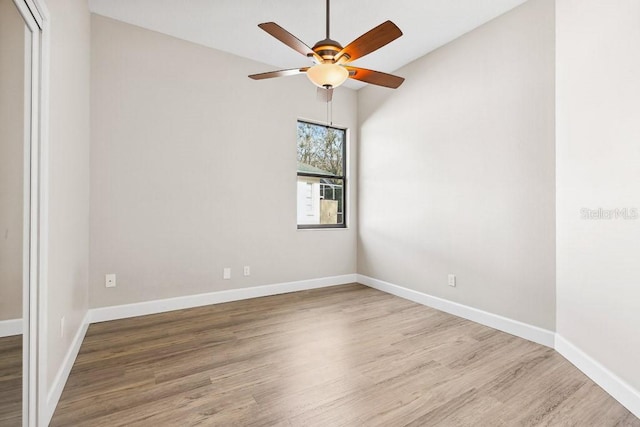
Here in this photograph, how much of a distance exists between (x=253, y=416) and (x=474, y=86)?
339cm

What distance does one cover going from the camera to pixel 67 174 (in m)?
2.00

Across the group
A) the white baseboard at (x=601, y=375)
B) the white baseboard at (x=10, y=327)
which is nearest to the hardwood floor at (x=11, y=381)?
the white baseboard at (x=10, y=327)

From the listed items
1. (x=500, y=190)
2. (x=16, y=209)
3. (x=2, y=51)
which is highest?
(x=2, y=51)

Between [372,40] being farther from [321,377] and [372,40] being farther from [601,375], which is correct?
[601,375]

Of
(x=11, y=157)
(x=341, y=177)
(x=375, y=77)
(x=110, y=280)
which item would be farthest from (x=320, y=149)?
(x=11, y=157)

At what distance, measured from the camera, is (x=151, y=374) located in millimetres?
2037

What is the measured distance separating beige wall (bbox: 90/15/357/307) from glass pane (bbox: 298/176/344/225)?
9.7 inches

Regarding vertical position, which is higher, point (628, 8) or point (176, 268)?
point (628, 8)

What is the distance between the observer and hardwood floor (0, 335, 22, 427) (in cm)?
117

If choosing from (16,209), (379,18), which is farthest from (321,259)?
(16,209)

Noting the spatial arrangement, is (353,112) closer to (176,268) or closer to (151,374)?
(176,268)

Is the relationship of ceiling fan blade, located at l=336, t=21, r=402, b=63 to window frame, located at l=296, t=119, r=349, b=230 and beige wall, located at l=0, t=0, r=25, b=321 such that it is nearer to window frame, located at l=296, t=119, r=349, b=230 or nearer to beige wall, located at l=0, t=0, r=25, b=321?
beige wall, located at l=0, t=0, r=25, b=321

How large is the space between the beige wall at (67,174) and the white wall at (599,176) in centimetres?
318

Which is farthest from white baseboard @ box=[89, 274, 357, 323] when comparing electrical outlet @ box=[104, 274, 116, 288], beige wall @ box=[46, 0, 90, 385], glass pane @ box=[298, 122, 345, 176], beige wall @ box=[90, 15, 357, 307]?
glass pane @ box=[298, 122, 345, 176]
